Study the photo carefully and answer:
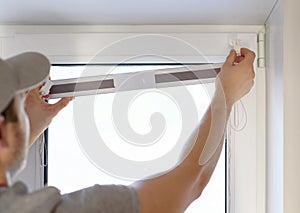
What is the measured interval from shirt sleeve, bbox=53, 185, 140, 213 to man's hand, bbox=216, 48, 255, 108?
26 cm

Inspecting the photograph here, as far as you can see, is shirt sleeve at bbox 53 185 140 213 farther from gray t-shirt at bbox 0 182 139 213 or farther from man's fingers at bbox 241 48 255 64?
man's fingers at bbox 241 48 255 64

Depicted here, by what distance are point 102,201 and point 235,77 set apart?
0.33m

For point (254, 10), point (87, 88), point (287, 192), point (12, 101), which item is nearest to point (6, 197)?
point (12, 101)

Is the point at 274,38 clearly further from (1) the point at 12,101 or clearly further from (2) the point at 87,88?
(1) the point at 12,101

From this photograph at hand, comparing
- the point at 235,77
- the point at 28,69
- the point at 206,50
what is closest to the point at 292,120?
the point at 235,77

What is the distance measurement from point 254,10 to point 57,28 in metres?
0.41

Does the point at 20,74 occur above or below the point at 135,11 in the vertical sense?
below

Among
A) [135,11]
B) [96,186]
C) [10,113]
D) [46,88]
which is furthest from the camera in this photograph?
[135,11]

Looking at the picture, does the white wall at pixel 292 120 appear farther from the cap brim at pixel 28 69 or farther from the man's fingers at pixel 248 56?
the cap brim at pixel 28 69

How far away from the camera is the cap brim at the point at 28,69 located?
0.65 metres

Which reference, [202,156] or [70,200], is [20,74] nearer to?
[70,200]

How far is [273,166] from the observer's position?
1040mm

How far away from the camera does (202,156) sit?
870 mm

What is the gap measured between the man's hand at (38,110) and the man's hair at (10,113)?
333mm
